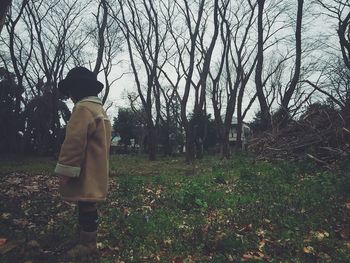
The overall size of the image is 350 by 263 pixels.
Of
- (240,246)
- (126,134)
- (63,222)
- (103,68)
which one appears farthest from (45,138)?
(240,246)

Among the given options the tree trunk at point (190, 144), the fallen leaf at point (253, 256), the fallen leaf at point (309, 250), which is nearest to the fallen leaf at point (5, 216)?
the fallen leaf at point (253, 256)

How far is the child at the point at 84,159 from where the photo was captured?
3.69 metres

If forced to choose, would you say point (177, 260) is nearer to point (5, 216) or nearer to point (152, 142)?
point (5, 216)

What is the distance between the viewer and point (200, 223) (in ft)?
16.6

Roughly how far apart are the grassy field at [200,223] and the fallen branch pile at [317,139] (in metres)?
1.37

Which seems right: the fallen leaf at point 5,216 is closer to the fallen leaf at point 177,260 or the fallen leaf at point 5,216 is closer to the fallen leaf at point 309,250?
the fallen leaf at point 177,260

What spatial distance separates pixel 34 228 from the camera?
4828 millimetres

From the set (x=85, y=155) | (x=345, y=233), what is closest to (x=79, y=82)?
(x=85, y=155)

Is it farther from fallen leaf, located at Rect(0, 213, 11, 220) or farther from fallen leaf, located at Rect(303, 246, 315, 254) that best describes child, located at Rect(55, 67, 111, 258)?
fallen leaf, located at Rect(303, 246, 315, 254)

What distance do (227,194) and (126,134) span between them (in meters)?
45.9

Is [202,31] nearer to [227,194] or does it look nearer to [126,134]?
[227,194]

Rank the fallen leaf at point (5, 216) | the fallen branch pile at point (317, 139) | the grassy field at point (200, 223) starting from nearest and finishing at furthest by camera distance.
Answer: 1. the grassy field at point (200, 223)
2. the fallen leaf at point (5, 216)
3. the fallen branch pile at point (317, 139)

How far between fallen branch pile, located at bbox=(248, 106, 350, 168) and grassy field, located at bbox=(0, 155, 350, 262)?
137cm

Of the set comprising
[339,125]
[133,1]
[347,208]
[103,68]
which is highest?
A: [133,1]
